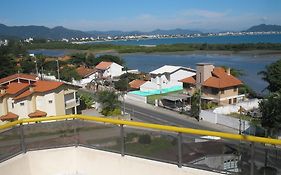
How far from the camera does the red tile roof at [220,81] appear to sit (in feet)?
85.0

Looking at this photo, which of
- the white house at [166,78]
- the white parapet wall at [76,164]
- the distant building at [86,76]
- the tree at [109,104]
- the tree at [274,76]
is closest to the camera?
the white parapet wall at [76,164]

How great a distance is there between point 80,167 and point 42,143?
0.52 m

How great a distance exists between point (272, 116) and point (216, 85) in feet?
30.0

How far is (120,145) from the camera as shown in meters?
3.61

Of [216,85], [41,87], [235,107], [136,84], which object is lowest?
[235,107]

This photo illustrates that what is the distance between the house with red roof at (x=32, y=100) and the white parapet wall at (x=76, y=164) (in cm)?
1529

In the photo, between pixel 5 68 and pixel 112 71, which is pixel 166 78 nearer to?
pixel 112 71

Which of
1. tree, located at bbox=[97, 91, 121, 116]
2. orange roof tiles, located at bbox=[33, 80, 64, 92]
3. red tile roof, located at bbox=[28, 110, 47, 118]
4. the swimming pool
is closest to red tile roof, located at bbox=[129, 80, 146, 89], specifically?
the swimming pool

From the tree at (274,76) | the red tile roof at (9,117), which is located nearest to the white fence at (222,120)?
the tree at (274,76)

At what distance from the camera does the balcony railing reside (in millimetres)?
2785

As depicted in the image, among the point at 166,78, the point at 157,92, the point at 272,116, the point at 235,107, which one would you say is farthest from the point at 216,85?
the point at 272,116

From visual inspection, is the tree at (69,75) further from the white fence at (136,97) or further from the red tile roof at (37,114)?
the red tile roof at (37,114)

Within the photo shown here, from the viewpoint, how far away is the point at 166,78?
34125 millimetres

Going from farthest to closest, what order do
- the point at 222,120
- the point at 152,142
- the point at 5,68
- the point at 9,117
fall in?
1. the point at 5,68
2. the point at 222,120
3. the point at 9,117
4. the point at 152,142
